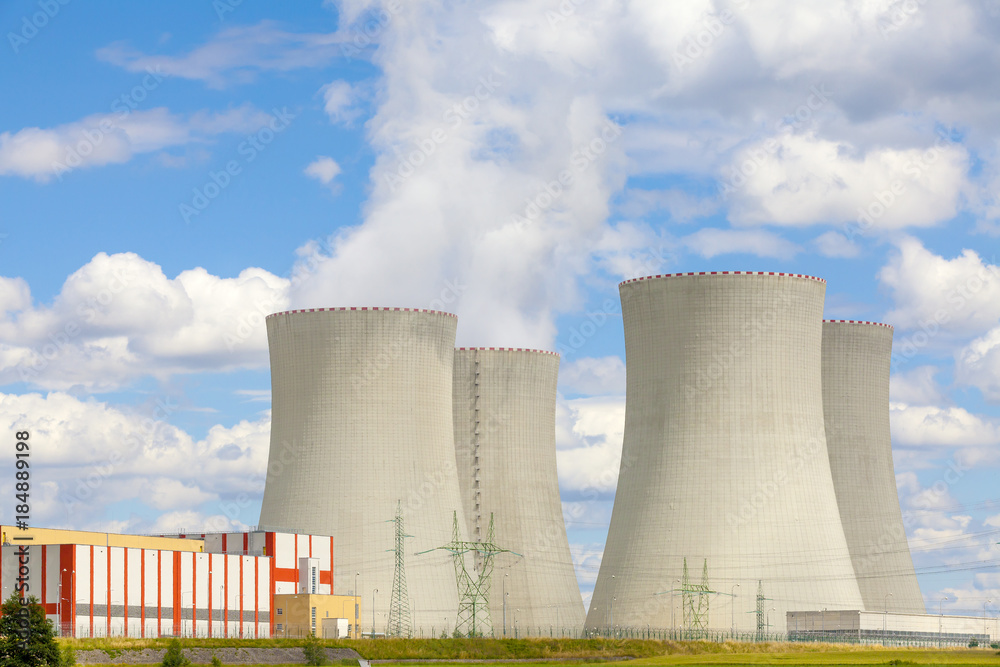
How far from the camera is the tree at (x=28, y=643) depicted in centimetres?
3148

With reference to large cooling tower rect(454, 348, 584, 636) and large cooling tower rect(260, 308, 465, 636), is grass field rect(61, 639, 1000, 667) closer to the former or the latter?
large cooling tower rect(260, 308, 465, 636)

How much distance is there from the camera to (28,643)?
3162 cm

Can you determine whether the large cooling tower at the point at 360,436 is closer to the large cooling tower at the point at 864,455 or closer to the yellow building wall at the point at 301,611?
the yellow building wall at the point at 301,611

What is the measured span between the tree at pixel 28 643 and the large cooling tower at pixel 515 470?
2807 centimetres

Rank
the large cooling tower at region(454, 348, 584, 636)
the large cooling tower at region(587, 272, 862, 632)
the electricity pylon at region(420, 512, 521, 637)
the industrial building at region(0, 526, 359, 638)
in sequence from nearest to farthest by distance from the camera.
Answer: the industrial building at region(0, 526, 359, 638), the large cooling tower at region(587, 272, 862, 632), the electricity pylon at region(420, 512, 521, 637), the large cooling tower at region(454, 348, 584, 636)

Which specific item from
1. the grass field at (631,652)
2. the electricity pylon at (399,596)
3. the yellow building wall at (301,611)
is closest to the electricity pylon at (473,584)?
the electricity pylon at (399,596)

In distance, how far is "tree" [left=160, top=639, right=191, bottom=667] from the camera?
36.7 metres

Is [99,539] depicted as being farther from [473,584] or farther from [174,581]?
[473,584]

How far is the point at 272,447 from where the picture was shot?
2004 inches

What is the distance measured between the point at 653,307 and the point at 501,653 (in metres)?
11.8

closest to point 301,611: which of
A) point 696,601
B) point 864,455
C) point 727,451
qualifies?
point 696,601

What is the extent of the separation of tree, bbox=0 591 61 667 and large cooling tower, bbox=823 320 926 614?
3376 centimetres

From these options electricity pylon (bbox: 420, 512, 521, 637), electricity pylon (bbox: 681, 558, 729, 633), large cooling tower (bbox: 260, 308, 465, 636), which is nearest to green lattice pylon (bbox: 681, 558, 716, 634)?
electricity pylon (bbox: 681, 558, 729, 633)

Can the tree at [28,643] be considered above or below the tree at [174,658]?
above
